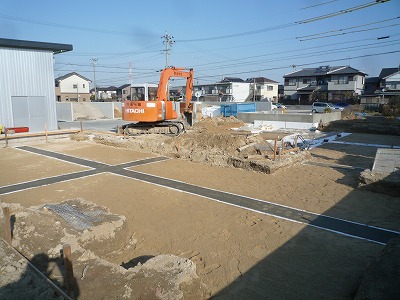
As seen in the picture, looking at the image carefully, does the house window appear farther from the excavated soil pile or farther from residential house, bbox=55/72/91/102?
residential house, bbox=55/72/91/102

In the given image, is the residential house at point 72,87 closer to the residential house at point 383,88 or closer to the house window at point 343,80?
the house window at point 343,80

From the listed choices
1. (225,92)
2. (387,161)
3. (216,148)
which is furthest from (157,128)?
(225,92)

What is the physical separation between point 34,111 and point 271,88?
53.4 meters

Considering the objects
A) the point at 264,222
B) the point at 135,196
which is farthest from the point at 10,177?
the point at 264,222

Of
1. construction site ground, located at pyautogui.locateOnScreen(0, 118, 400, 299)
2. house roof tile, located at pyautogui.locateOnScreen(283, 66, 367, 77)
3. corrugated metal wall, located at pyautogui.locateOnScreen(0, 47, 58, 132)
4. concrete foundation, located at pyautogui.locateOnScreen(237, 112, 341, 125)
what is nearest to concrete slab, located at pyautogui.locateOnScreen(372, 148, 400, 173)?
construction site ground, located at pyautogui.locateOnScreen(0, 118, 400, 299)

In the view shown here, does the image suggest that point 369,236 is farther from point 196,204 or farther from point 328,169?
point 328,169

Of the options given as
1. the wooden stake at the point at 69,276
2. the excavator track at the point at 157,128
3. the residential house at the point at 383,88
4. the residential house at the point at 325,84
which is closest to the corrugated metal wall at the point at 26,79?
the excavator track at the point at 157,128

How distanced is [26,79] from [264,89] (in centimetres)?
5162

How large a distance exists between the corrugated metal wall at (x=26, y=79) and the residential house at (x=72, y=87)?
37.7m

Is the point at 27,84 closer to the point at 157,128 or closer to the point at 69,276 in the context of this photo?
the point at 157,128

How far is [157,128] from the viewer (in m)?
17.4

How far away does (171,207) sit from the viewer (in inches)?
292

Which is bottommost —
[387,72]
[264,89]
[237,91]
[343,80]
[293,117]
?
[293,117]

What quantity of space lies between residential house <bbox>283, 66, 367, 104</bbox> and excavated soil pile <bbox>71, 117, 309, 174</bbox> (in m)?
40.1
